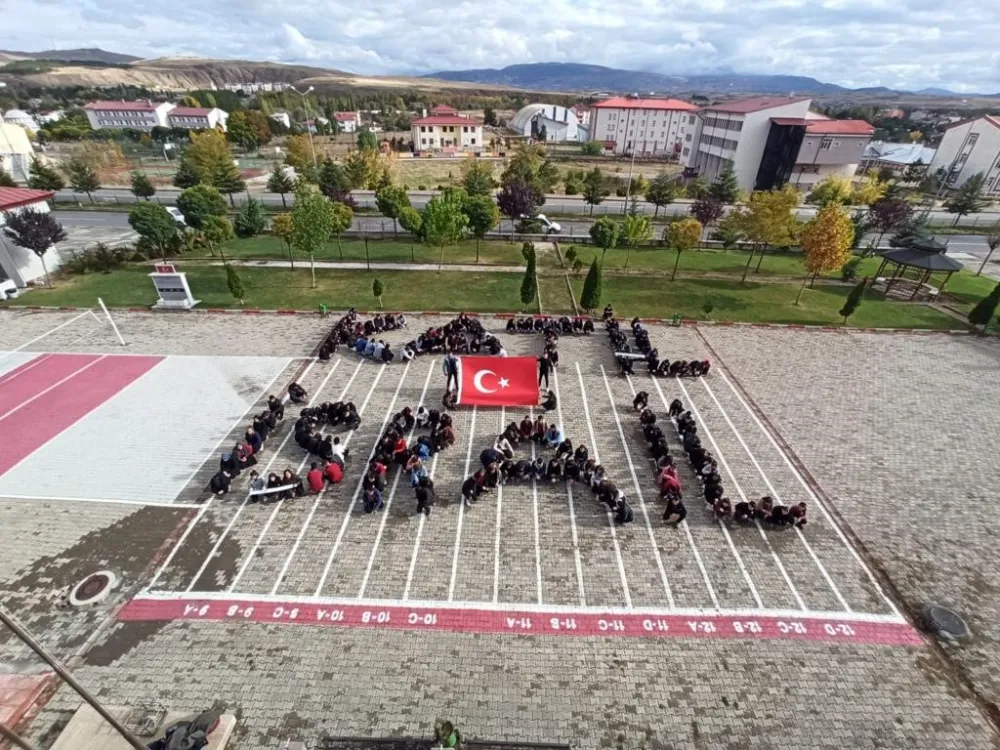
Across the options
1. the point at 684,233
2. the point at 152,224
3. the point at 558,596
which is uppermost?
the point at 152,224

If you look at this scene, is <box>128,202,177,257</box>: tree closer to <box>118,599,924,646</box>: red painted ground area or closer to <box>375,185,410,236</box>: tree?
<box>375,185,410,236</box>: tree

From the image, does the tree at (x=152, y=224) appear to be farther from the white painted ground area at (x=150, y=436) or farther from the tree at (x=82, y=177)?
the tree at (x=82, y=177)

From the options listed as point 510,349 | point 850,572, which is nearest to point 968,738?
point 850,572

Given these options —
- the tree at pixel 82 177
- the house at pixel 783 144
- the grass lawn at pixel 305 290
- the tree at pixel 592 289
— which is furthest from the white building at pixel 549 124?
the tree at pixel 592 289

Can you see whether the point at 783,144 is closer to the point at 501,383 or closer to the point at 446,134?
the point at 446,134

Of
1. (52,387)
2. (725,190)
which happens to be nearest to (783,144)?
(725,190)

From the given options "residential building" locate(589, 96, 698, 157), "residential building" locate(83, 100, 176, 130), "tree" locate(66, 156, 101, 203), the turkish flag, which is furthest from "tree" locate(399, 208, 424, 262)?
"residential building" locate(83, 100, 176, 130)

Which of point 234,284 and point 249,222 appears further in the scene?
point 249,222
